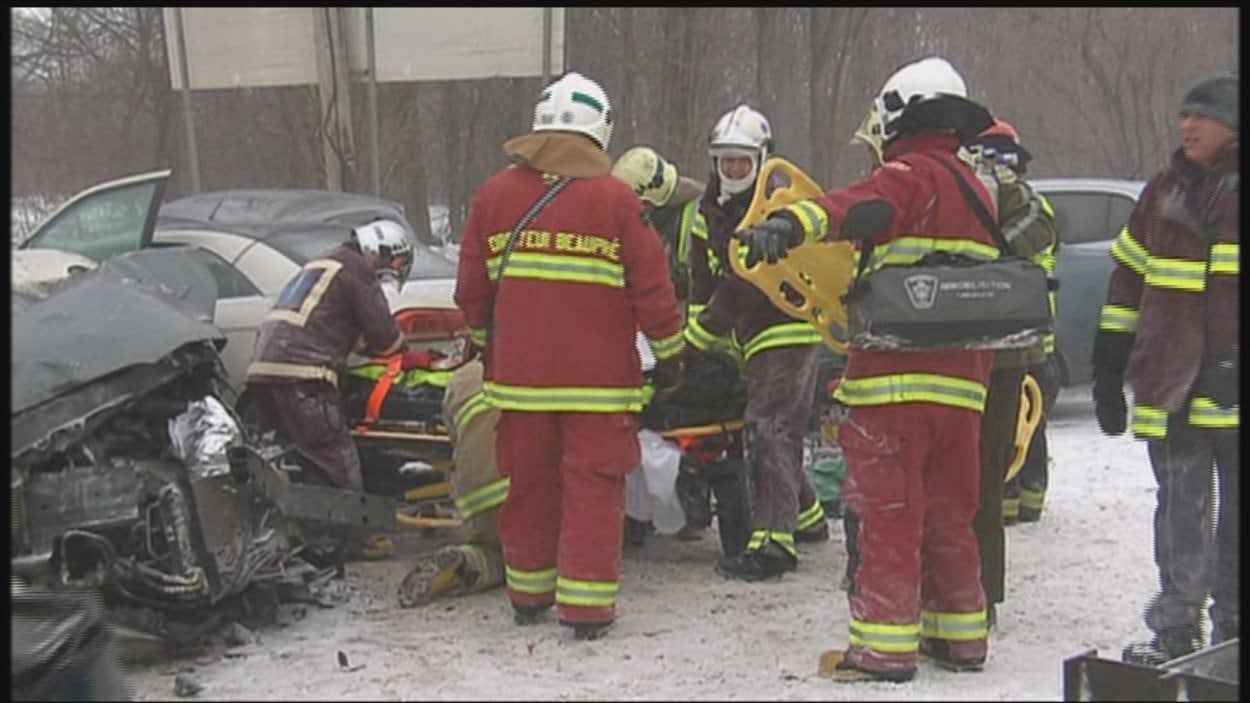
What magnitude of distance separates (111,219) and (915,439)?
4871 millimetres

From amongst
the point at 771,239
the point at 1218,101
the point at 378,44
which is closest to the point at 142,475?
the point at 771,239

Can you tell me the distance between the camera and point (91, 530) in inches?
175

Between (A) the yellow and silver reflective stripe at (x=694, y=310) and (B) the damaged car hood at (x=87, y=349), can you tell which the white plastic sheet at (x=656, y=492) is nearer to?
(A) the yellow and silver reflective stripe at (x=694, y=310)

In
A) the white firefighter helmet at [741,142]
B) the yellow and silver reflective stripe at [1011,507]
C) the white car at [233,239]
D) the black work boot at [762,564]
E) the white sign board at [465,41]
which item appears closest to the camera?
the black work boot at [762,564]

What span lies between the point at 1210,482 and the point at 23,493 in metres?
3.54

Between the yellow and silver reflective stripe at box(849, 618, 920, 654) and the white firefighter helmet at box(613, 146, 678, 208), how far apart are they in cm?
235

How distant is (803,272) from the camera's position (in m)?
5.10

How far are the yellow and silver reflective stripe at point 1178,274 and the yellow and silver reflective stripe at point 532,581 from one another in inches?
85.1

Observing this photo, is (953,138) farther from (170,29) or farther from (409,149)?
(409,149)

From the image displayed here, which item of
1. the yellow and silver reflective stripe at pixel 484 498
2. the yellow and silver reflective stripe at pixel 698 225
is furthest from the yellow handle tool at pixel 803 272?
the yellow and silver reflective stripe at pixel 484 498

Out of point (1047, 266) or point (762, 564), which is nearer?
point (1047, 266)

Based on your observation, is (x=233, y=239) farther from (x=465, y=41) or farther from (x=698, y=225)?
(x=465, y=41)

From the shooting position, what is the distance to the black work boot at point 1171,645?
4.48 m

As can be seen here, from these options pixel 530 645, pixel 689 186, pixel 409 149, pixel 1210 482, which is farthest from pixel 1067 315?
pixel 409 149
